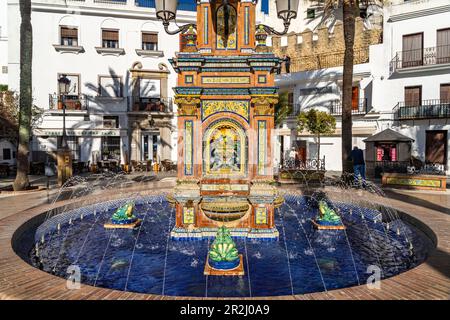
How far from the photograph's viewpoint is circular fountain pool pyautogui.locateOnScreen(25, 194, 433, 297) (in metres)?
5.82

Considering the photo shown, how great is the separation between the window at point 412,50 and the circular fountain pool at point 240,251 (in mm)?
18782

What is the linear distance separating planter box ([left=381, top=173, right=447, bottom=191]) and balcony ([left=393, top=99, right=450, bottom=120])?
9.79m

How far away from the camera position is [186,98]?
334 inches

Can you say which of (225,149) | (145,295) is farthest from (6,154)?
(145,295)

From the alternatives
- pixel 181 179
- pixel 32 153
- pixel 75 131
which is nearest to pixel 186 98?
pixel 181 179

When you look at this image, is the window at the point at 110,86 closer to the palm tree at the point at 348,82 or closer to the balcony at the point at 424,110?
the palm tree at the point at 348,82

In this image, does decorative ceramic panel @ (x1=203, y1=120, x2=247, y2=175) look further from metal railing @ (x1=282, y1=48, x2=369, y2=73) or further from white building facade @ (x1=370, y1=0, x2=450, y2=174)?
metal railing @ (x1=282, y1=48, x2=369, y2=73)

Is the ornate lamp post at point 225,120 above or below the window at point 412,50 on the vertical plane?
below

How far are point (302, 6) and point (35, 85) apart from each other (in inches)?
1051

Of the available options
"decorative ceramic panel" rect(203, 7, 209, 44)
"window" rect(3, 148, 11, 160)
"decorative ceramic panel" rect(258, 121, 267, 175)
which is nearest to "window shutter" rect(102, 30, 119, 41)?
"window" rect(3, 148, 11, 160)

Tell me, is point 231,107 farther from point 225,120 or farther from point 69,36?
point 69,36

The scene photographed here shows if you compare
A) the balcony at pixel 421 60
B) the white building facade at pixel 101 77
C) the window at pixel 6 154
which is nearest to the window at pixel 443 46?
the balcony at pixel 421 60

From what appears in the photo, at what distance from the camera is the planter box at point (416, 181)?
15531mm

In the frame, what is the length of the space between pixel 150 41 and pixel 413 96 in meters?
21.8
